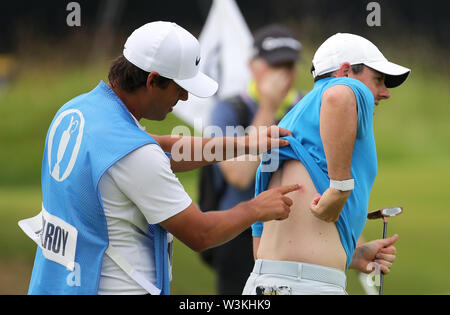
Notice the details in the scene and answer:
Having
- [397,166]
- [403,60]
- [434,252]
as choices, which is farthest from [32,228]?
[403,60]

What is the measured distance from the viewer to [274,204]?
2.69 m

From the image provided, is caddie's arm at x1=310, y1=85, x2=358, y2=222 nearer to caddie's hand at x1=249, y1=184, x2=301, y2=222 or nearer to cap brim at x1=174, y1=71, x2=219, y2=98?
caddie's hand at x1=249, y1=184, x2=301, y2=222

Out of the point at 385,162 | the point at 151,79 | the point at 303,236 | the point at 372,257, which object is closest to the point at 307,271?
the point at 303,236

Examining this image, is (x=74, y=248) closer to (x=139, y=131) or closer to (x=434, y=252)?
(x=139, y=131)

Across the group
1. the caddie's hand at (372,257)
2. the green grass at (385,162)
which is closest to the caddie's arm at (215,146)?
the caddie's hand at (372,257)

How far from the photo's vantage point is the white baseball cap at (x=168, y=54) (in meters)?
2.74

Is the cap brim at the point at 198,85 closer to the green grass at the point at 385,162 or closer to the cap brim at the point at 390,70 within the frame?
the cap brim at the point at 390,70

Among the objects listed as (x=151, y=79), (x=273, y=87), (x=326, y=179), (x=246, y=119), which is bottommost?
(x=326, y=179)

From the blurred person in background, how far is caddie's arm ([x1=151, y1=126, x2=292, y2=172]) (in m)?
1.31

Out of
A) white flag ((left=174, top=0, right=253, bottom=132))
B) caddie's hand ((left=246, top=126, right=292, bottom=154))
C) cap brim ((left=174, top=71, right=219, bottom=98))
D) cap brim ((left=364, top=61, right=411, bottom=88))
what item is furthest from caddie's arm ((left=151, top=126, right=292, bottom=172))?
white flag ((left=174, top=0, right=253, bottom=132))

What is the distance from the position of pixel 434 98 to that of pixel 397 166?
46.9 inches

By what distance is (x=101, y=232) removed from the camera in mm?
2635

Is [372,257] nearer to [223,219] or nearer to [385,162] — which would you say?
[223,219]

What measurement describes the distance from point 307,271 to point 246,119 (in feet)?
6.64
